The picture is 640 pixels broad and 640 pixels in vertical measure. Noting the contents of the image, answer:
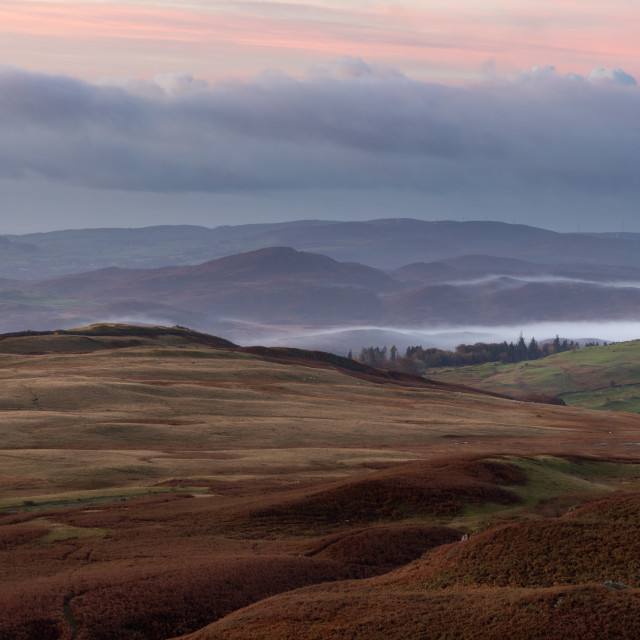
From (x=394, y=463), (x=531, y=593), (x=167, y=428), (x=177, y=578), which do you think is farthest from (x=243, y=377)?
(x=531, y=593)

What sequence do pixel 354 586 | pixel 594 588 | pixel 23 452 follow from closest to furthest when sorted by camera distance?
pixel 594 588, pixel 354 586, pixel 23 452

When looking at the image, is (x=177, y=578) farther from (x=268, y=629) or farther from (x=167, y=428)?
(x=167, y=428)

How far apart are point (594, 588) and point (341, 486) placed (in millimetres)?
31745

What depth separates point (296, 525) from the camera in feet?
173

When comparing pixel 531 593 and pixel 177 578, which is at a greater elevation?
pixel 531 593

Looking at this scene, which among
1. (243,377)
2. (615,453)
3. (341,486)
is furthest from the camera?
(243,377)

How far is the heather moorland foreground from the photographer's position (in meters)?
31.0

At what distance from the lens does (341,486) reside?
5881 centimetres

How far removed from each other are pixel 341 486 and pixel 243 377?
317ft

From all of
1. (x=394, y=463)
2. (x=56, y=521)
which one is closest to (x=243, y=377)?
(x=394, y=463)

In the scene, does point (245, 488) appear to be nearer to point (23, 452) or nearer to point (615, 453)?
point (23, 452)

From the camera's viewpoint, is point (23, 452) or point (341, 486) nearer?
point (341, 486)

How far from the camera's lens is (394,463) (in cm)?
8069

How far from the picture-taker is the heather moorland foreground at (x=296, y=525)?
102 feet
